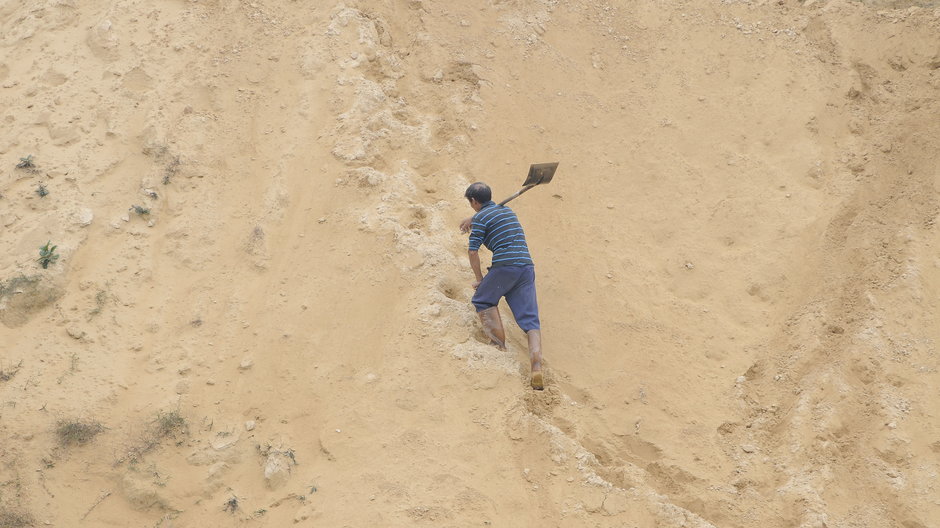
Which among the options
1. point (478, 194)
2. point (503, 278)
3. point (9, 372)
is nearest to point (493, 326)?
point (503, 278)

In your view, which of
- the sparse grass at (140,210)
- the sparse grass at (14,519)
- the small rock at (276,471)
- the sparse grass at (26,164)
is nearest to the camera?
the sparse grass at (14,519)

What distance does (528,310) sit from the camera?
492 cm

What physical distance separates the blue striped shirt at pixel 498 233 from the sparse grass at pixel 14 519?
9.29 feet

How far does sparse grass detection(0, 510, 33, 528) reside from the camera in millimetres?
4125

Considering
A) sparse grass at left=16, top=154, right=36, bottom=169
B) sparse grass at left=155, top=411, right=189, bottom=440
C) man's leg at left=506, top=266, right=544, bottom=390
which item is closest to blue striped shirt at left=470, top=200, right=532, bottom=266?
man's leg at left=506, top=266, right=544, bottom=390

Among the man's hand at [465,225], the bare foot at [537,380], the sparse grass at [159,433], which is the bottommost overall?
the sparse grass at [159,433]

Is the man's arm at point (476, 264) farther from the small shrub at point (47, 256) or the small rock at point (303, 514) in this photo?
the small shrub at point (47, 256)

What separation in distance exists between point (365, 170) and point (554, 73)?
213 cm

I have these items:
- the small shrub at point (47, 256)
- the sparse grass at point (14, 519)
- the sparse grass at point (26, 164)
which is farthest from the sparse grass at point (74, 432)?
the sparse grass at point (26, 164)

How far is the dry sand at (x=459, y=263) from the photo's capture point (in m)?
4.36

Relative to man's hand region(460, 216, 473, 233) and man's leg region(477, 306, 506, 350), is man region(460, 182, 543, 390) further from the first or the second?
man's hand region(460, 216, 473, 233)

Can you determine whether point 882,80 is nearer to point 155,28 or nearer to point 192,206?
point 192,206

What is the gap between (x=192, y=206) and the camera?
5.74m

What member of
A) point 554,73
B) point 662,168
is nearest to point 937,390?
point 662,168
